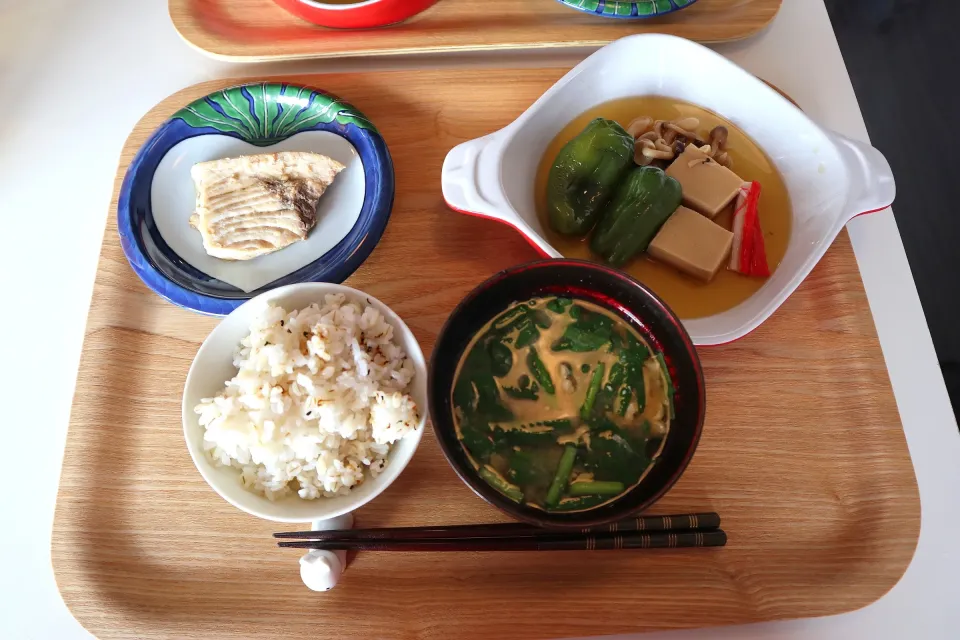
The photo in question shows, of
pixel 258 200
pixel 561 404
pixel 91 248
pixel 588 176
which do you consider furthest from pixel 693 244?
pixel 91 248

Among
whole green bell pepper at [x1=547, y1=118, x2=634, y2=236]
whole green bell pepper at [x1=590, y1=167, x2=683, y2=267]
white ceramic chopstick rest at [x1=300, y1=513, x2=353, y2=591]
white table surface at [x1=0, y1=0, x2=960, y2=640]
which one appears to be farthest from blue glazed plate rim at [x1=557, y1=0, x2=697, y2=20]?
white ceramic chopstick rest at [x1=300, y1=513, x2=353, y2=591]

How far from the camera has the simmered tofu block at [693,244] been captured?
1518 millimetres

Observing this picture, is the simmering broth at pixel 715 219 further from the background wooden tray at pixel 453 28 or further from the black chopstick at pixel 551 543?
the black chopstick at pixel 551 543

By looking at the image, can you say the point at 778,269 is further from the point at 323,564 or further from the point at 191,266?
the point at 191,266

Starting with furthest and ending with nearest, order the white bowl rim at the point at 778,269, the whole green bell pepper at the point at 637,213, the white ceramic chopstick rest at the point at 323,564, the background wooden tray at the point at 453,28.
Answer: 1. the background wooden tray at the point at 453,28
2. the whole green bell pepper at the point at 637,213
3. the white bowl rim at the point at 778,269
4. the white ceramic chopstick rest at the point at 323,564

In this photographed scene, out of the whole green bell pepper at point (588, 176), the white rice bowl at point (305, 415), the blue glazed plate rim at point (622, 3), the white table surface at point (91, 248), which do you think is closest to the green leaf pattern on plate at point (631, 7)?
the blue glazed plate rim at point (622, 3)

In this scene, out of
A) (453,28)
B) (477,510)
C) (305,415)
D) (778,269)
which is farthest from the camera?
(453,28)

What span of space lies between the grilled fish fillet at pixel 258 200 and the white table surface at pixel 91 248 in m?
0.43

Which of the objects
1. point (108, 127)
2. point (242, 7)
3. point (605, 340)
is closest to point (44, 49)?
point (108, 127)

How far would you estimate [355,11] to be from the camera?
1.78m

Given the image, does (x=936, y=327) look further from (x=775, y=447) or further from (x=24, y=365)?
(x=24, y=365)

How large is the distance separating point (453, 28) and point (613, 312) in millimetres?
1082

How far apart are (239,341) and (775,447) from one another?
127 centimetres

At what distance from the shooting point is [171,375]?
156 centimetres
